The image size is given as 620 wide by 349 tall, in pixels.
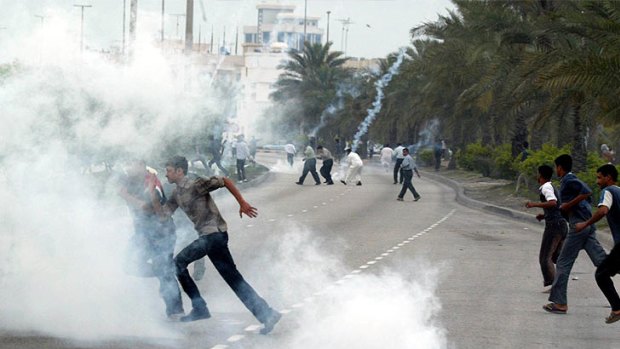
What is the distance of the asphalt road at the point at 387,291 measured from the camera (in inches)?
419

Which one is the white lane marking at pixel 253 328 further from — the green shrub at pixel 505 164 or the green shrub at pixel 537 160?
the green shrub at pixel 505 164

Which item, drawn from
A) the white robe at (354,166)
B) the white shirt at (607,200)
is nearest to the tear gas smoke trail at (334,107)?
the white robe at (354,166)

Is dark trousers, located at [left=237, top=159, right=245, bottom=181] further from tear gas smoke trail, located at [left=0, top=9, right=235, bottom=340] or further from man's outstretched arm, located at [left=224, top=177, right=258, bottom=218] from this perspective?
man's outstretched arm, located at [left=224, top=177, right=258, bottom=218]

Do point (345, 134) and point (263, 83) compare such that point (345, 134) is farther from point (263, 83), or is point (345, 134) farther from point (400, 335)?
point (400, 335)

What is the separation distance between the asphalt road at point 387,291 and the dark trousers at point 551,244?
14.6 inches

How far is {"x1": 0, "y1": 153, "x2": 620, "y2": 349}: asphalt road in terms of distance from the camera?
10.6 metres

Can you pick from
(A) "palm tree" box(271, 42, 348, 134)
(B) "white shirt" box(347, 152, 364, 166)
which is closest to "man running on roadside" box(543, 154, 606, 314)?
(B) "white shirt" box(347, 152, 364, 166)

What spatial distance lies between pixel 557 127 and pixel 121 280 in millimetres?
22515

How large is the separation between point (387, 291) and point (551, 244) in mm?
2113

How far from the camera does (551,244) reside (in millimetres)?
14547

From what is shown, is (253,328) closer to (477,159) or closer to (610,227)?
(610,227)

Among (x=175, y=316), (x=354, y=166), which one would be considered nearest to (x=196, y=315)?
(x=175, y=316)

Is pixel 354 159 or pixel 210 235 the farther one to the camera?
→ pixel 354 159

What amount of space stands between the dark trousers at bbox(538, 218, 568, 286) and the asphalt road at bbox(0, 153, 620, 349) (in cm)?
37
